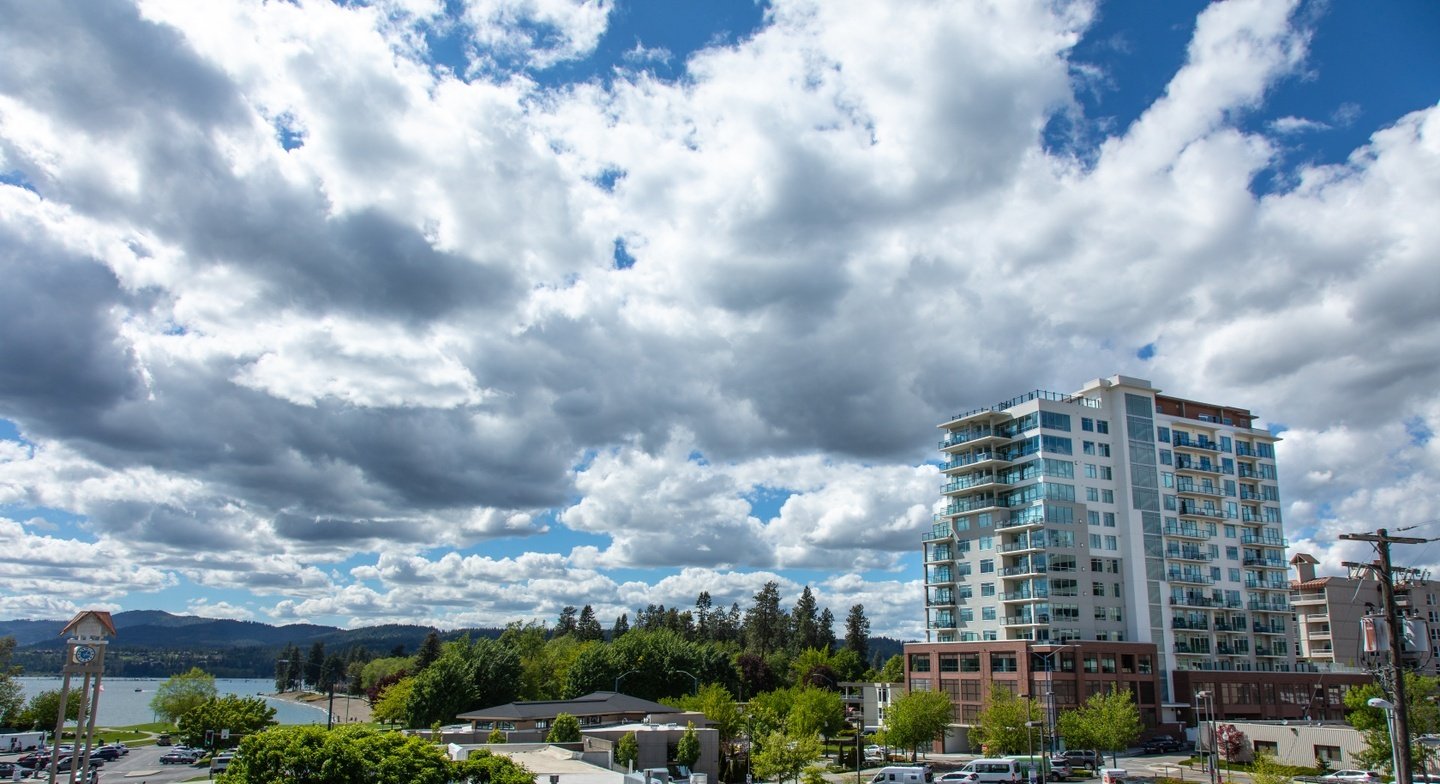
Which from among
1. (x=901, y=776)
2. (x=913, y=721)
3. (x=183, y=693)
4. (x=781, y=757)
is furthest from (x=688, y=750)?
(x=183, y=693)

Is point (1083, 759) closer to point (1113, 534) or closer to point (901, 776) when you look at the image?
point (901, 776)

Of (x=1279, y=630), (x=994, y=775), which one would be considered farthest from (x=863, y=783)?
(x=1279, y=630)

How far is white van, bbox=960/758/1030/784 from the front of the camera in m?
64.9

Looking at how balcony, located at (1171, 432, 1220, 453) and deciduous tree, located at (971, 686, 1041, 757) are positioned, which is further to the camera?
balcony, located at (1171, 432, 1220, 453)

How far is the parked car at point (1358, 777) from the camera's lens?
62.6 metres

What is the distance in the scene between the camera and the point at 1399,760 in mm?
27562

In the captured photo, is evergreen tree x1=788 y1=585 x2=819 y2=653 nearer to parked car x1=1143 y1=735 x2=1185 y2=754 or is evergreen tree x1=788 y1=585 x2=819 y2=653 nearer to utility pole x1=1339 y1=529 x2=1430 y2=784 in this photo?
parked car x1=1143 y1=735 x2=1185 y2=754

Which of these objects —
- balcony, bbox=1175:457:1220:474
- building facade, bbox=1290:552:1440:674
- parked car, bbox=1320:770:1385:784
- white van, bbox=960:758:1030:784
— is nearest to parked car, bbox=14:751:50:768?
white van, bbox=960:758:1030:784

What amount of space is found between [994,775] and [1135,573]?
50123 mm

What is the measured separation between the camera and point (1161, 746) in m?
94.7

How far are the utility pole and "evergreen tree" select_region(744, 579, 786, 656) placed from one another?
16017cm

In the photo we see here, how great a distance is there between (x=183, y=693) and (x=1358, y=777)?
376 feet

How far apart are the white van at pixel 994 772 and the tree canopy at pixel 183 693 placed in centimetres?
8113

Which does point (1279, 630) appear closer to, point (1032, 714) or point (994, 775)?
point (1032, 714)
